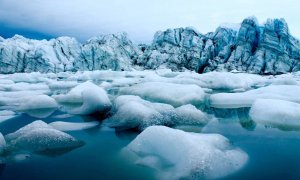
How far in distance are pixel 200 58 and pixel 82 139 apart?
36.8m

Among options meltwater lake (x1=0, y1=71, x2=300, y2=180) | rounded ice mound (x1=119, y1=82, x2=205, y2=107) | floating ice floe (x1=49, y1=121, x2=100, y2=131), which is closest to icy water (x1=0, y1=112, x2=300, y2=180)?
meltwater lake (x1=0, y1=71, x2=300, y2=180)

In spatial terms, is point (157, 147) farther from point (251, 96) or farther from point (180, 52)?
point (180, 52)

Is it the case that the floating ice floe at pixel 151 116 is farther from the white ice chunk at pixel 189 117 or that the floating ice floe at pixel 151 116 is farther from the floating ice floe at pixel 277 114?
the floating ice floe at pixel 277 114

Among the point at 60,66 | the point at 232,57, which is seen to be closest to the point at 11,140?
the point at 232,57

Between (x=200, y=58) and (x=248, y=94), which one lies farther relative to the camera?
(x=200, y=58)

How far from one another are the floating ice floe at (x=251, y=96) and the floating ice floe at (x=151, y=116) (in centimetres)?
235

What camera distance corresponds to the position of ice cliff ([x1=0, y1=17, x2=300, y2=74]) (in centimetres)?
3466

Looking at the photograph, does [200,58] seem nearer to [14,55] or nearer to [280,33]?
[280,33]

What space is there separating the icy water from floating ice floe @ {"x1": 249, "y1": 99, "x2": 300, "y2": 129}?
0.41 metres

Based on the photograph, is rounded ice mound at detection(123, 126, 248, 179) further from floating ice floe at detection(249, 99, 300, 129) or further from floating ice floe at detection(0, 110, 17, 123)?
floating ice floe at detection(0, 110, 17, 123)

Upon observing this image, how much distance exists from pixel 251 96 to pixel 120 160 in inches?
216

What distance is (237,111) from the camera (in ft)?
21.5

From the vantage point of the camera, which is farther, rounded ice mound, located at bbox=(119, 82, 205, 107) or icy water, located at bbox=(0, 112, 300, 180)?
rounded ice mound, located at bbox=(119, 82, 205, 107)

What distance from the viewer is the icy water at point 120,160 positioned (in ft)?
9.62
